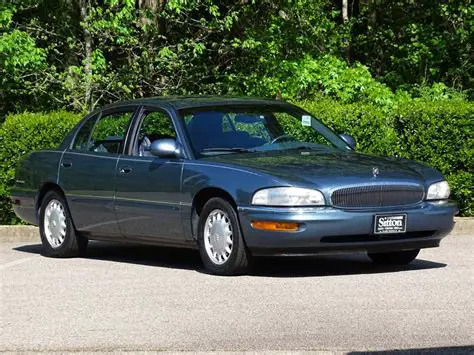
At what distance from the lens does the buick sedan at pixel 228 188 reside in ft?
38.7

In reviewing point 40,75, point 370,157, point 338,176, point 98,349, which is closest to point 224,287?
point 338,176

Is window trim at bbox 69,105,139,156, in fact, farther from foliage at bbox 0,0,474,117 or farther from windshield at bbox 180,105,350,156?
foliage at bbox 0,0,474,117

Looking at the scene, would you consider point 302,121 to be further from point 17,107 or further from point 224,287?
point 17,107

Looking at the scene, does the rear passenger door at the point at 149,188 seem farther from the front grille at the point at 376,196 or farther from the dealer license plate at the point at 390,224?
the dealer license plate at the point at 390,224

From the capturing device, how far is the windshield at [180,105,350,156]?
1294 centimetres

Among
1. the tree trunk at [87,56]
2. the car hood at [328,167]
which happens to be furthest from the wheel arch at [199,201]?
the tree trunk at [87,56]

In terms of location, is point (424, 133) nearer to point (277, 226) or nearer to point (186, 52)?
→ point (277, 226)

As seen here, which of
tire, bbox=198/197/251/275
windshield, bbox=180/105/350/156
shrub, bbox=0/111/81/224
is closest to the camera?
tire, bbox=198/197/251/275

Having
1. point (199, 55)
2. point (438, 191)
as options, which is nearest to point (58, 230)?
point (438, 191)

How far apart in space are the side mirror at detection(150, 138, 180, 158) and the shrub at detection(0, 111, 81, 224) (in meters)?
5.29

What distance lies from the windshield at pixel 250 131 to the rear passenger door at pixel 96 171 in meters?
0.99

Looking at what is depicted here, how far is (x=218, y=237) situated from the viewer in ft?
40.0

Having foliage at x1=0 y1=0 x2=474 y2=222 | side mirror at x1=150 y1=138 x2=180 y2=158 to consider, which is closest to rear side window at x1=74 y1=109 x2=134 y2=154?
side mirror at x1=150 y1=138 x2=180 y2=158

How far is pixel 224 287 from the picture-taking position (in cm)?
1142
